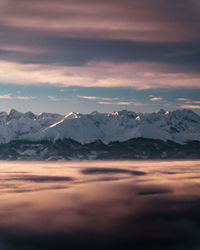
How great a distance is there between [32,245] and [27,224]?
3287cm

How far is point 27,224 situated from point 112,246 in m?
55.0

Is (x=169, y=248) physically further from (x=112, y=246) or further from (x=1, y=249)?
(x=1, y=249)

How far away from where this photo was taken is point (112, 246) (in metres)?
157

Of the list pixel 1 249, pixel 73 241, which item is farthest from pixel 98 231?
pixel 1 249

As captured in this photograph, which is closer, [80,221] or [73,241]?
[73,241]

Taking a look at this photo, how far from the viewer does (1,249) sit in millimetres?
151000

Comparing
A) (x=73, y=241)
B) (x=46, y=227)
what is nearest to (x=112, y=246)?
(x=73, y=241)

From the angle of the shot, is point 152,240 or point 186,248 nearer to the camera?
point 186,248

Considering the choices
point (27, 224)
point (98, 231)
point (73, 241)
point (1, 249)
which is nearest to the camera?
point (1, 249)

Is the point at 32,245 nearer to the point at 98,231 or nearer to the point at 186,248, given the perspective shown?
the point at 98,231

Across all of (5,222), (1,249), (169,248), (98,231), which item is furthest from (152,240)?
(5,222)

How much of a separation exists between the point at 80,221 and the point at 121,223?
22.4 m

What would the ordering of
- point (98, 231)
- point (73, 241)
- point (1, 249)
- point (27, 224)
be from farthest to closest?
point (27, 224) → point (98, 231) → point (73, 241) → point (1, 249)

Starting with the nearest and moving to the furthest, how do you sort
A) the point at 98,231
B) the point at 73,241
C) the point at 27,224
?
1. the point at 73,241
2. the point at 98,231
3. the point at 27,224
